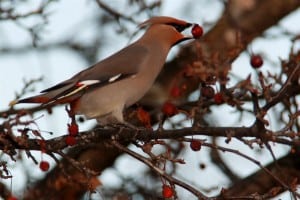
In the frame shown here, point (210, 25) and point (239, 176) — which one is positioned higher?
point (210, 25)

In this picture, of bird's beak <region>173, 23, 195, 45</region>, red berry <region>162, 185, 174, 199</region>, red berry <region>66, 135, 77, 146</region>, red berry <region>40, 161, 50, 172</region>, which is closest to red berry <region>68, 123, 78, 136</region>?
red berry <region>66, 135, 77, 146</region>

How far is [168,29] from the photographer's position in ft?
17.0

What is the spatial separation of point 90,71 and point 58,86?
1.43ft

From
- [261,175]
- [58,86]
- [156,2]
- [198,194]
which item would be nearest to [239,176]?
[261,175]

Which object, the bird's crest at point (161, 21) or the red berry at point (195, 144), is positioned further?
the bird's crest at point (161, 21)

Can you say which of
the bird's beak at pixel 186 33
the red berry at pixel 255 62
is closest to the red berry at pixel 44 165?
the red berry at pixel 255 62

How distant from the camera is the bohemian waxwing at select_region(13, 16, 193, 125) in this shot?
436cm

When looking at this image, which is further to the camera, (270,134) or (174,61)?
(174,61)

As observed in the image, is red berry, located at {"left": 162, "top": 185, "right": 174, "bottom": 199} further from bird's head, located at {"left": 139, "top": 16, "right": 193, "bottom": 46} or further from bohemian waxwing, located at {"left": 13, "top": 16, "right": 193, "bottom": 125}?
bird's head, located at {"left": 139, "top": 16, "right": 193, "bottom": 46}

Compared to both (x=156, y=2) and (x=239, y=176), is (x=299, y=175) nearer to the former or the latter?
(x=239, y=176)

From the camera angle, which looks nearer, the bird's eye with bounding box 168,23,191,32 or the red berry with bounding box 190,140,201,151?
the red berry with bounding box 190,140,201,151

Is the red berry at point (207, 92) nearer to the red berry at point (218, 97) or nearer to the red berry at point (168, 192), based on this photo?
the red berry at point (218, 97)

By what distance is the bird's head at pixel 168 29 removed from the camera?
16.7ft

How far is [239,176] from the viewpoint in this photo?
5.75 m
